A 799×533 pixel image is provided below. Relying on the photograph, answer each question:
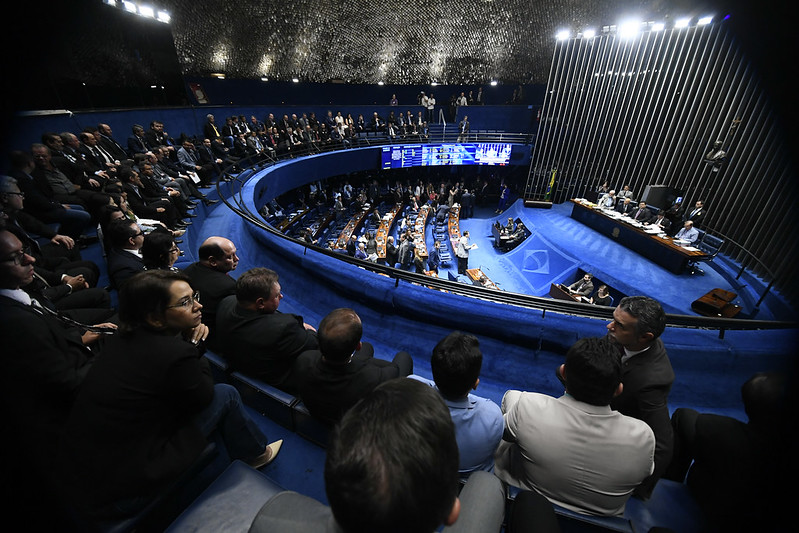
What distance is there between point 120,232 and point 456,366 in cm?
313

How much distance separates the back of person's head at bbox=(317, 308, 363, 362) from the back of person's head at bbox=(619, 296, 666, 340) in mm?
1612

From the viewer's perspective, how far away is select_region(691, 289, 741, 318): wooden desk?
5.64m

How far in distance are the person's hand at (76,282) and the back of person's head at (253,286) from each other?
1.90 metres

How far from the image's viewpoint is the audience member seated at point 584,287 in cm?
757

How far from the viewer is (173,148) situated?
23.2ft

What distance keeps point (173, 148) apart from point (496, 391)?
838 cm

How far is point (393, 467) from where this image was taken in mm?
608

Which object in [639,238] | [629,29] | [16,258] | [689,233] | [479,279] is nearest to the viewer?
[16,258]

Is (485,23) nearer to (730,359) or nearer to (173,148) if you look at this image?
(173,148)

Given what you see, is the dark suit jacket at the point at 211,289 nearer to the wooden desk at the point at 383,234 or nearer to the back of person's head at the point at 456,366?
the back of person's head at the point at 456,366

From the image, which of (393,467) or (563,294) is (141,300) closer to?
(393,467)

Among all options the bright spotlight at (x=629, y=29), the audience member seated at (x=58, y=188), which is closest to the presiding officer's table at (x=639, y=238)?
the bright spotlight at (x=629, y=29)

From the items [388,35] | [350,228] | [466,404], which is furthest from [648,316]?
[388,35]

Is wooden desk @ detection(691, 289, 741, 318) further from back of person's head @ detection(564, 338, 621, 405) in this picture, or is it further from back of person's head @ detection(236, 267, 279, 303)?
back of person's head @ detection(236, 267, 279, 303)
